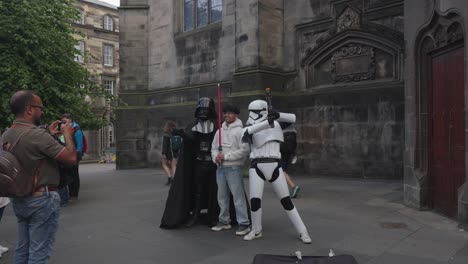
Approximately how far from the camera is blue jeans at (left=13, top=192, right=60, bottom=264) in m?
3.28

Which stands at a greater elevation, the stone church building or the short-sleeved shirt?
the stone church building

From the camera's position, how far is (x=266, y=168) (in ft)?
17.2

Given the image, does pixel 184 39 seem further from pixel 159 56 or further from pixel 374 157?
pixel 374 157

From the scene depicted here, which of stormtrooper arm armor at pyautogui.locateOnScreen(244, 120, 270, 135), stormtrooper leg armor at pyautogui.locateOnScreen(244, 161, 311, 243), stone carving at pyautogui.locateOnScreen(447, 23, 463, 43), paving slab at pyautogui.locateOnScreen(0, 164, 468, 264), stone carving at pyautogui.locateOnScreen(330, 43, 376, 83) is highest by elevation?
stone carving at pyautogui.locateOnScreen(330, 43, 376, 83)

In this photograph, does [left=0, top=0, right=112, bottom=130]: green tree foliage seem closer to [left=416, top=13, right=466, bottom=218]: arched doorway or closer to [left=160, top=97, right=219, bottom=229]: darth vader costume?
[left=160, top=97, right=219, bottom=229]: darth vader costume

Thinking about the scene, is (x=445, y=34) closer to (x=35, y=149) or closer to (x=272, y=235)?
(x=272, y=235)

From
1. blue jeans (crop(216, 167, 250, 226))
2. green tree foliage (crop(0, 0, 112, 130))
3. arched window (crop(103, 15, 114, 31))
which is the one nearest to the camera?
blue jeans (crop(216, 167, 250, 226))

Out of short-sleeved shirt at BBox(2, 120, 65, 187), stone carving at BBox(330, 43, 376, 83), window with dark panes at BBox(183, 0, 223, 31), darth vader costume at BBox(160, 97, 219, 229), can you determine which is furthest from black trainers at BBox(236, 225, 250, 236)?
window with dark panes at BBox(183, 0, 223, 31)

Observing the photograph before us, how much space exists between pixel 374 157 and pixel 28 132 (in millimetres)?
9456

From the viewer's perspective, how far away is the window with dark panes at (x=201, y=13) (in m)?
15.1

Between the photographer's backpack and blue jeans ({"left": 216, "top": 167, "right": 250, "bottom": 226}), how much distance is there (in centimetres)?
299

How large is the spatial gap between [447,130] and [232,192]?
3.71m

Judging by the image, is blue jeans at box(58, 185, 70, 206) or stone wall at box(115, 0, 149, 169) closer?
blue jeans at box(58, 185, 70, 206)

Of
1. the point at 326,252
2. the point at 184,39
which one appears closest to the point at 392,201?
the point at 326,252
